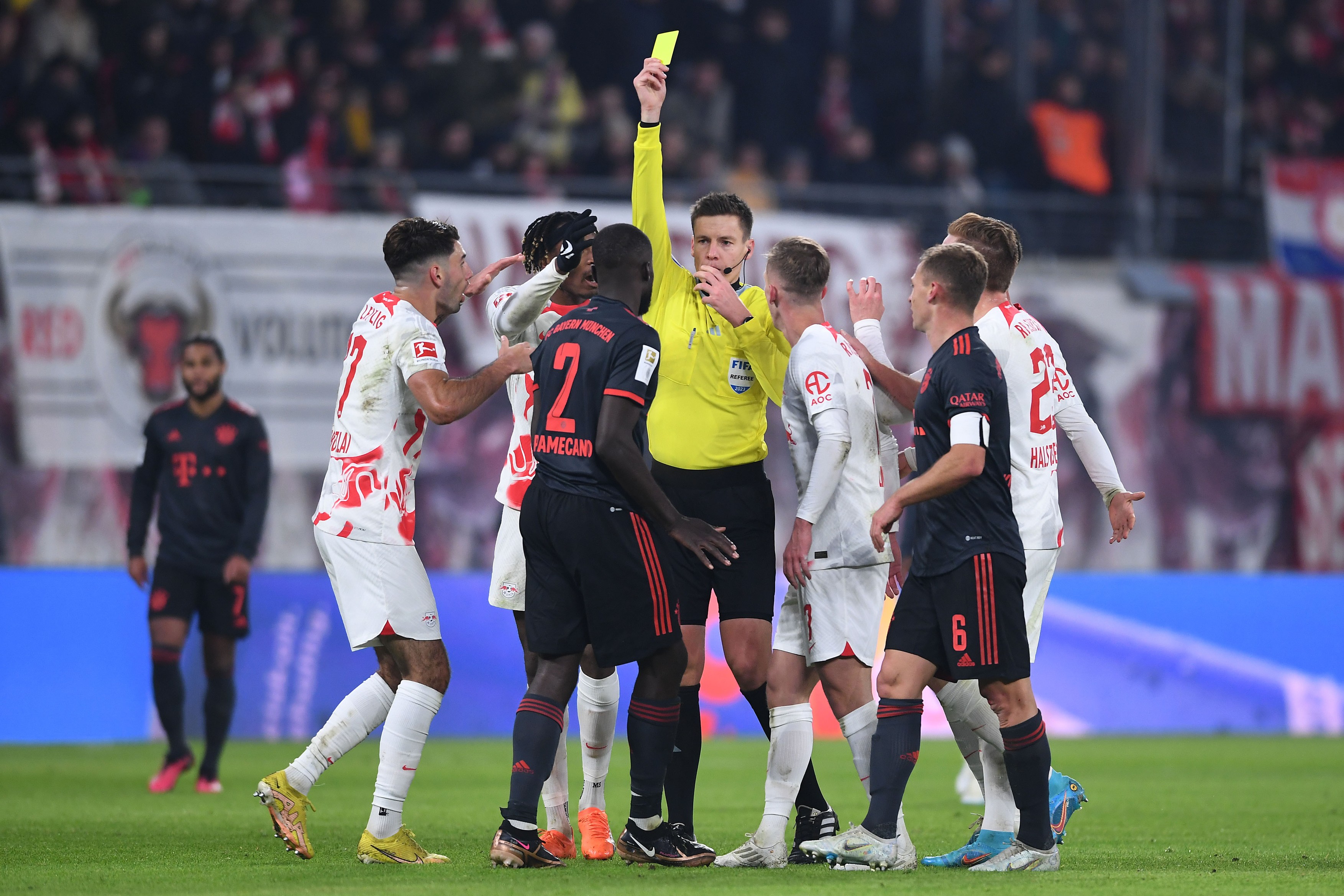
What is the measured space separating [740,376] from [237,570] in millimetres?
3768

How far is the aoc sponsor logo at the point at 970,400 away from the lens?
5.05 meters

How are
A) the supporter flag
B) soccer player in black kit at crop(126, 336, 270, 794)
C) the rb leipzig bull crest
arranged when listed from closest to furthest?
soccer player in black kit at crop(126, 336, 270, 794) < the rb leipzig bull crest < the supporter flag

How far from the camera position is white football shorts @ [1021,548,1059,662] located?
5695mm

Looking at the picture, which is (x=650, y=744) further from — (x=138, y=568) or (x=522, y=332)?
(x=138, y=568)

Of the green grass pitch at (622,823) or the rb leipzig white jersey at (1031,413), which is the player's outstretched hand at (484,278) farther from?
the green grass pitch at (622,823)

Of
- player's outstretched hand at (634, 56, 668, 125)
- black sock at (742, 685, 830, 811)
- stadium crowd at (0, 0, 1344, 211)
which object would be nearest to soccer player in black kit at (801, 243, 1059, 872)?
black sock at (742, 685, 830, 811)

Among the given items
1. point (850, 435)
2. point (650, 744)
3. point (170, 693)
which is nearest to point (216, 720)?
point (170, 693)

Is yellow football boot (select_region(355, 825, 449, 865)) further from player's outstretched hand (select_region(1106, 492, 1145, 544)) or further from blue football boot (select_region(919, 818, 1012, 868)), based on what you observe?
player's outstretched hand (select_region(1106, 492, 1145, 544))

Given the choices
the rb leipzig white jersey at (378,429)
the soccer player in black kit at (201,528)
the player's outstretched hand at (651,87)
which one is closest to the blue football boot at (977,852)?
the rb leipzig white jersey at (378,429)

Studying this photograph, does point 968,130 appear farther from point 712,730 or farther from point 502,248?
point 712,730

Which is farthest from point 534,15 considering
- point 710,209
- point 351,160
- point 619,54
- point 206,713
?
point 710,209

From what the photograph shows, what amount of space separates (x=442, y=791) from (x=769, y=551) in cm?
351

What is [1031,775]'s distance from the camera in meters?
5.06

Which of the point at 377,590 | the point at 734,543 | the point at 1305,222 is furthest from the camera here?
the point at 1305,222
